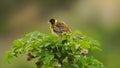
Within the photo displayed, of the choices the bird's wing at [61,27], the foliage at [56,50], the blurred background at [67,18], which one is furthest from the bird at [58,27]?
the blurred background at [67,18]

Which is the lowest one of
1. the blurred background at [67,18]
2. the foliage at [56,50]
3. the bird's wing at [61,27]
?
the foliage at [56,50]

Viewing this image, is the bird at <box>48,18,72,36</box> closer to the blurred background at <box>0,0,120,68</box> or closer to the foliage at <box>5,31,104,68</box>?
the foliage at <box>5,31,104,68</box>

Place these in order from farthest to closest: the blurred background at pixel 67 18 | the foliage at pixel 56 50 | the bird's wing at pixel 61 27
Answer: the blurred background at pixel 67 18 < the bird's wing at pixel 61 27 < the foliage at pixel 56 50

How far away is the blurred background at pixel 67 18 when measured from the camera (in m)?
18.1

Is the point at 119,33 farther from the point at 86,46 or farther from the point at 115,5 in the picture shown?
the point at 86,46

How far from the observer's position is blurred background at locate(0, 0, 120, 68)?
1811cm

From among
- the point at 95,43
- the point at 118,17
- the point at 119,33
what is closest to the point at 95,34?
the point at 119,33

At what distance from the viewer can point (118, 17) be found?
67.3ft

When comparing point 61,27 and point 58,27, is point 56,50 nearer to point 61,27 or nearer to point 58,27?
point 61,27

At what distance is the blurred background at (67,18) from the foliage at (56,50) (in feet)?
36.4

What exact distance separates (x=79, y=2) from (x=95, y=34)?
15.9ft

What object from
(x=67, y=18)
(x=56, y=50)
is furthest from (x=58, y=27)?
(x=67, y=18)

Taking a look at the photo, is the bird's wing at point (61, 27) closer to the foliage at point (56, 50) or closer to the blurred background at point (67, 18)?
the foliage at point (56, 50)

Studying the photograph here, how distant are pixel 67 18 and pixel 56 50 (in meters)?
15.8
